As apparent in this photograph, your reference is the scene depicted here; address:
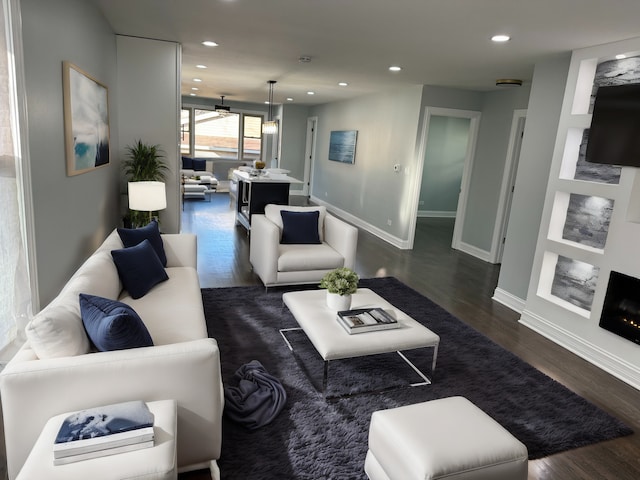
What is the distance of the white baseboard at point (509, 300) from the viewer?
4.29m

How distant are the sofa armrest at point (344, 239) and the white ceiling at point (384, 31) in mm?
1781

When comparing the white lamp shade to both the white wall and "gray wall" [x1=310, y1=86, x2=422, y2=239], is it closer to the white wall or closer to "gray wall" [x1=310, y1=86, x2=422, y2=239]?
the white wall

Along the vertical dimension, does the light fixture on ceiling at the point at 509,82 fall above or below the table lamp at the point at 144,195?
above

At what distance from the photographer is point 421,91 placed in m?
6.06

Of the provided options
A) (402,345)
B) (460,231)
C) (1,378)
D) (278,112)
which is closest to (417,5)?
(402,345)

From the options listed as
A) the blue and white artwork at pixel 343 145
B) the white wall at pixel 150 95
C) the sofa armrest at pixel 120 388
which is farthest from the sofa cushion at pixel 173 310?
the blue and white artwork at pixel 343 145

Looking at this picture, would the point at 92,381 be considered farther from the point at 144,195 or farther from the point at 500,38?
the point at 500,38

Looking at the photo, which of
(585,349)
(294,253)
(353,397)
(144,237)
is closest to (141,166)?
(144,237)

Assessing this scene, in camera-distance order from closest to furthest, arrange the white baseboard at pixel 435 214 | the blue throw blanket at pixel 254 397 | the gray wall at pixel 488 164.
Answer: the blue throw blanket at pixel 254 397
the gray wall at pixel 488 164
the white baseboard at pixel 435 214

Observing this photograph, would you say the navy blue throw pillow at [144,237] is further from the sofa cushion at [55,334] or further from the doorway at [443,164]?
the doorway at [443,164]

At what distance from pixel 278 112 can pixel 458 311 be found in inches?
358

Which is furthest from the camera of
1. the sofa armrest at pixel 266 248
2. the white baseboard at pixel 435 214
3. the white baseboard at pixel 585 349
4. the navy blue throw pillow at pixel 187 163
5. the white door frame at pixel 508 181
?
the navy blue throw pillow at pixel 187 163

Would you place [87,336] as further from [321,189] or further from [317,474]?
[321,189]

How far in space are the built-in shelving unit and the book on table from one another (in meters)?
1.80
